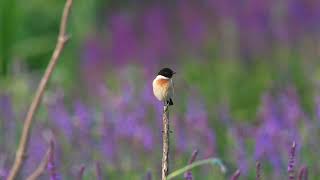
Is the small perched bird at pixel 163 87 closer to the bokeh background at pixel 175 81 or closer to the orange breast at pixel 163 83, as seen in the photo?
the orange breast at pixel 163 83

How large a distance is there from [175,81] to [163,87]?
3.72 metres

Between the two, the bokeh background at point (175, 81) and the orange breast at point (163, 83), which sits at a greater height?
the orange breast at point (163, 83)

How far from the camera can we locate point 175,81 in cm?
532

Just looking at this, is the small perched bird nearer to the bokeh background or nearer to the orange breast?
the orange breast

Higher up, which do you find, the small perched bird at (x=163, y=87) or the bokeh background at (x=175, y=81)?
the small perched bird at (x=163, y=87)

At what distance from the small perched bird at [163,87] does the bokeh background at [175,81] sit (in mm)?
372

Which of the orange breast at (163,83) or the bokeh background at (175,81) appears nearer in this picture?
the orange breast at (163,83)

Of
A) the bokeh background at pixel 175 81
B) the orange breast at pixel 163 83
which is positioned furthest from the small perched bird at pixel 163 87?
the bokeh background at pixel 175 81

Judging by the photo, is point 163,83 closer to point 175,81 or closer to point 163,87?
point 163,87

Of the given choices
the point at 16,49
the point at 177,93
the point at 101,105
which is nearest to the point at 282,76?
the point at 177,93

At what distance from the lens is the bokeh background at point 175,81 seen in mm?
3385

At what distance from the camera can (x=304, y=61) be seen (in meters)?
5.47

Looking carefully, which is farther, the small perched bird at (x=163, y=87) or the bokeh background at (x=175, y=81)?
the bokeh background at (x=175, y=81)

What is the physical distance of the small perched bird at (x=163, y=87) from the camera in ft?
5.23
